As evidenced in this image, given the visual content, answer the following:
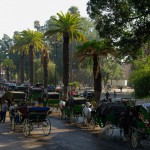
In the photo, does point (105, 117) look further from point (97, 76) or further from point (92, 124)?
point (97, 76)

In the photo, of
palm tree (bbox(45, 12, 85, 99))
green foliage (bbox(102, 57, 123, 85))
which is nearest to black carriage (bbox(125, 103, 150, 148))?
palm tree (bbox(45, 12, 85, 99))

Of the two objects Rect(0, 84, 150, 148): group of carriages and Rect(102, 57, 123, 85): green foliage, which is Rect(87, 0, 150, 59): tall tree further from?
Rect(102, 57, 123, 85): green foliage

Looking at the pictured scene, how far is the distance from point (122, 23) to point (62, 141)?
14166 mm

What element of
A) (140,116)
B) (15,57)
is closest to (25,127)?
(140,116)

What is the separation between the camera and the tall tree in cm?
2744

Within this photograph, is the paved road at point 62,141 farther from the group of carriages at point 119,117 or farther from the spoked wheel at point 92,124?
the group of carriages at point 119,117

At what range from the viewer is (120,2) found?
2755 cm

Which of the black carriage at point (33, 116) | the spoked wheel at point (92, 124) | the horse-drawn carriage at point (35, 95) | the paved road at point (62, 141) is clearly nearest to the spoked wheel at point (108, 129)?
the paved road at point (62, 141)

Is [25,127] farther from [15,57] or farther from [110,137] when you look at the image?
[15,57]

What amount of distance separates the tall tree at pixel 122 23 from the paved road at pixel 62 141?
1013 cm

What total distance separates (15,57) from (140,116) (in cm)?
11964

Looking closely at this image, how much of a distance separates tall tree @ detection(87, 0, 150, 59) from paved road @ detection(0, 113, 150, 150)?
1013cm

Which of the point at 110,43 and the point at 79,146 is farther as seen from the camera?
the point at 110,43

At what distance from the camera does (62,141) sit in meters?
16.5
